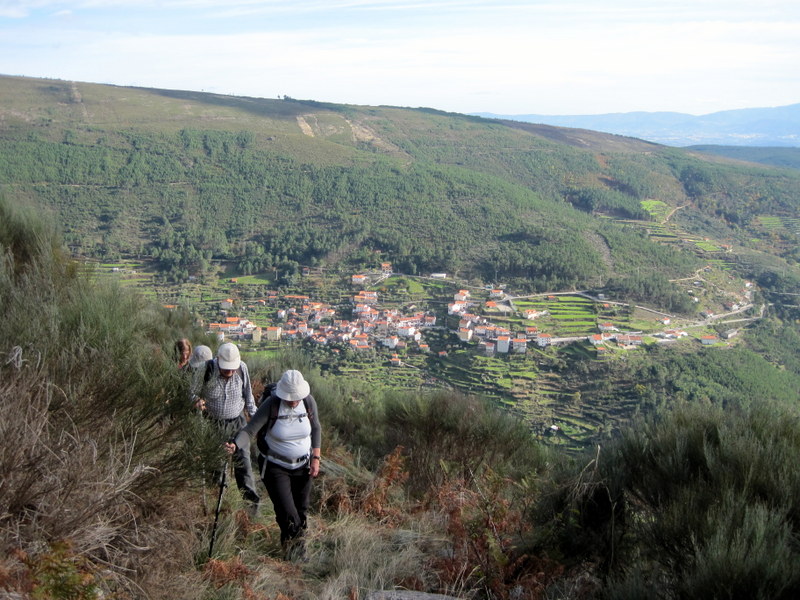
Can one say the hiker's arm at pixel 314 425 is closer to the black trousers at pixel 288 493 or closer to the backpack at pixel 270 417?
the backpack at pixel 270 417

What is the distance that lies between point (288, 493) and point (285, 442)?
312 mm

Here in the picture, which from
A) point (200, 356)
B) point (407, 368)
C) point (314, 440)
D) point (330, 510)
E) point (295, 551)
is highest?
point (200, 356)

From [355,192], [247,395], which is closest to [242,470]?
[247,395]

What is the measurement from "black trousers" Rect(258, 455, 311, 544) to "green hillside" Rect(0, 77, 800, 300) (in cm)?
2688

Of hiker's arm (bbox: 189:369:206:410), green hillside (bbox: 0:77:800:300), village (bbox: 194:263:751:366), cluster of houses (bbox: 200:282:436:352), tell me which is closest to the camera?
hiker's arm (bbox: 189:369:206:410)

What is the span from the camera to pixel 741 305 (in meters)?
29.2

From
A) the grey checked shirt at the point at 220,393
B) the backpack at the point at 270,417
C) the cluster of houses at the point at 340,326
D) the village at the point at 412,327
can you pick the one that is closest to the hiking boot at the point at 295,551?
the backpack at the point at 270,417

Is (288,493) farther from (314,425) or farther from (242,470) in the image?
(242,470)

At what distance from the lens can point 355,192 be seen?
4472 cm

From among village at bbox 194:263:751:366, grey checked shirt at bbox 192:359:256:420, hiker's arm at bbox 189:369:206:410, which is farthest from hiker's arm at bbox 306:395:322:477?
village at bbox 194:263:751:366

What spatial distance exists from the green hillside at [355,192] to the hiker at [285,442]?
2689 centimetres

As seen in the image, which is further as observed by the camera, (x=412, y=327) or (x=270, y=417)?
(x=412, y=327)

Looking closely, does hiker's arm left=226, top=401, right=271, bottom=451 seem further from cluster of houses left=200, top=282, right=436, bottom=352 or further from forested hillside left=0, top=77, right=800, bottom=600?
cluster of houses left=200, top=282, right=436, bottom=352

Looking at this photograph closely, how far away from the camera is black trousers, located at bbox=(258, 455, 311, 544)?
357 cm
